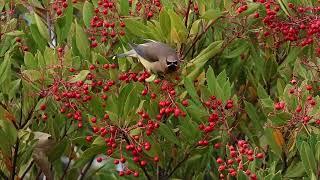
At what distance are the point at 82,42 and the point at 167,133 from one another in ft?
2.78

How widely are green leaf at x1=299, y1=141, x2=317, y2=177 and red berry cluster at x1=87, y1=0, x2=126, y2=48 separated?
134 centimetres

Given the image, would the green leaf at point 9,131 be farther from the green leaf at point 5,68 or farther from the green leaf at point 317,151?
the green leaf at point 317,151

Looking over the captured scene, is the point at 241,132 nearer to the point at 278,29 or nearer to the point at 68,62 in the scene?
the point at 278,29

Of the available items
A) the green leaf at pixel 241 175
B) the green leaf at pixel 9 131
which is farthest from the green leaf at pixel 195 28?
the green leaf at pixel 9 131

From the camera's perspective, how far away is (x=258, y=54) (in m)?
4.55

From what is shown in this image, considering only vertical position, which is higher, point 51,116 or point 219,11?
point 219,11

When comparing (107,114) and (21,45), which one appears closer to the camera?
(107,114)

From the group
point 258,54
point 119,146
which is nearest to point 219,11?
point 258,54

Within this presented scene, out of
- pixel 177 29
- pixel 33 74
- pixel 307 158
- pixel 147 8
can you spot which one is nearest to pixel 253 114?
pixel 177 29

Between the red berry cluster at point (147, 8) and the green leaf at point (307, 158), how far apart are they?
133 centimetres

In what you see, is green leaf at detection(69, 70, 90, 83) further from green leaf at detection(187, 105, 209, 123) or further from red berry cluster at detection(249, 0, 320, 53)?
red berry cluster at detection(249, 0, 320, 53)

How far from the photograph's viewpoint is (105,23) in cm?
419

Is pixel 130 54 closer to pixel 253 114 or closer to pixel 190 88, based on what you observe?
pixel 190 88

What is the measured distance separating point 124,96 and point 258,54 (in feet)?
3.75
